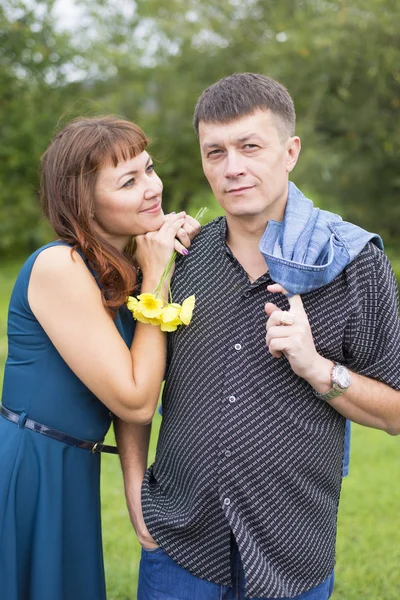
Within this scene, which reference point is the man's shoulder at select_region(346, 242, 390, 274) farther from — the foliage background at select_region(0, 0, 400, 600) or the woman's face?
the foliage background at select_region(0, 0, 400, 600)

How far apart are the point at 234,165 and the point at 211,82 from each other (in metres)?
14.5

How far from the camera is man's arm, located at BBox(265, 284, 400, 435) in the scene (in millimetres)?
2307

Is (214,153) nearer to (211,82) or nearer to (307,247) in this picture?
(307,247)

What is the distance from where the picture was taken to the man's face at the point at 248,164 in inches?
100

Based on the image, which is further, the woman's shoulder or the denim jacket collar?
the woman's shoulder

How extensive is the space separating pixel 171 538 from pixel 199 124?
1.37 m

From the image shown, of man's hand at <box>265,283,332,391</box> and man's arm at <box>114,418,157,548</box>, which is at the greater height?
man's hand at <box>265,283,332,391</box>

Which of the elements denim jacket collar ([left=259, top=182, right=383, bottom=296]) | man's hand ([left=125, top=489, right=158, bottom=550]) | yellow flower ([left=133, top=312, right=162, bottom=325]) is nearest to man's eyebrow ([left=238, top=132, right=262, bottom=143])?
denim jacket collar ([left=259, top=182, right=383, bottom=296])

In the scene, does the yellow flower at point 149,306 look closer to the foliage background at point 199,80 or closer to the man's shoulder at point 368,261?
the man's shoulder at point 368,261

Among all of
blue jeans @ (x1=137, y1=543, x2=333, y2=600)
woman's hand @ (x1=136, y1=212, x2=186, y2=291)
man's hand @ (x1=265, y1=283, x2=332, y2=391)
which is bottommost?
blue jeans @ (x1=137, y1=543, x2=333, y2=600)

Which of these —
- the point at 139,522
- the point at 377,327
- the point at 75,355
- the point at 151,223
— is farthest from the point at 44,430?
the point at 377,327

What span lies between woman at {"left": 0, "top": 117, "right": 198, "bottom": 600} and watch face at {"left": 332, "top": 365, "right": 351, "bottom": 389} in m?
0.59

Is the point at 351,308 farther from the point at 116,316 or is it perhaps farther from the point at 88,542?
the point at 88,542

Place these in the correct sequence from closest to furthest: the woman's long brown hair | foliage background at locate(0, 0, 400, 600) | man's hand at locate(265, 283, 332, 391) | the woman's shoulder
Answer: man's hand at locate(265, 283, 332, 391), the woman's shoulder, the woman's long brown hair, foliage background at locate(0, 0, 400, 600)
